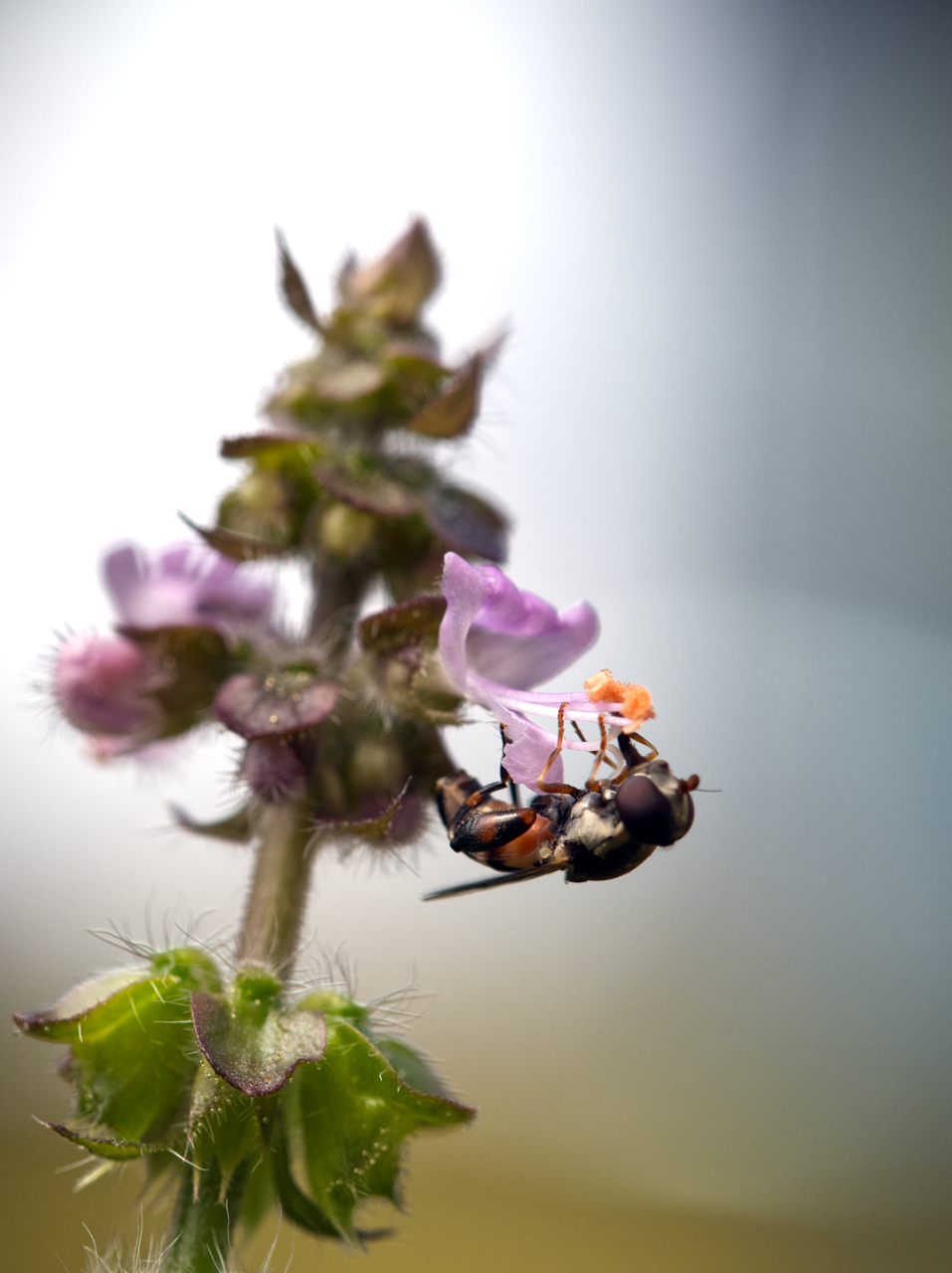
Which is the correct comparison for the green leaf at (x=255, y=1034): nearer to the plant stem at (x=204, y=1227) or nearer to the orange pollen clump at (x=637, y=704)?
the plant stem at (x=204, y=1227)

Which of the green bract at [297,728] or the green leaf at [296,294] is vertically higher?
the green leaf at [296,294]

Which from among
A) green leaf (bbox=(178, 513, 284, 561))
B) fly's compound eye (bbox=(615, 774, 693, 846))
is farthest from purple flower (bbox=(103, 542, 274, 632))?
fly's compound eye (bbox=(615, 774, 693, 846))

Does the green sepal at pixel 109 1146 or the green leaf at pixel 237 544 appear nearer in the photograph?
the green sepal at pixel 109 1146

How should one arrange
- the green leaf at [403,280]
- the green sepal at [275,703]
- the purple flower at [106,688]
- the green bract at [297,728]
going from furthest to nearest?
the green leaf at [403,280], the purple flower at [106,688], the green sepal at [275,703], the green bract at [297,728]

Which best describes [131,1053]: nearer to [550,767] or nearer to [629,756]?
[550,767]

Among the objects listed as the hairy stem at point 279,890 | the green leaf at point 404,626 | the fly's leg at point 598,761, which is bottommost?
the hairy stem at point 279,890

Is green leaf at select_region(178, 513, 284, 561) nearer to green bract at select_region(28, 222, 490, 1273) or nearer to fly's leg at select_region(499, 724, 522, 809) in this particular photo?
green bract at select_region(28, 222, 490, 1273)

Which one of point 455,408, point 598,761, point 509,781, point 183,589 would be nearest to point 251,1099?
point 509,781

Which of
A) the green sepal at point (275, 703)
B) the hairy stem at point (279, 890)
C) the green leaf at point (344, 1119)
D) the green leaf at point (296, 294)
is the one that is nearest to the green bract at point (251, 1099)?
the green leaf at point (344, 1119)
